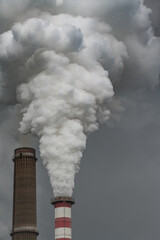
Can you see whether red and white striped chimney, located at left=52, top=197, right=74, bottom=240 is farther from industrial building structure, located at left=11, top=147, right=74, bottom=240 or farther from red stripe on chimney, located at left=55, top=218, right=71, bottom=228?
industrial building structure, located at left=11, top=147, right=74, bottom=240

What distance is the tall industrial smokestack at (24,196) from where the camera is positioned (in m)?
120

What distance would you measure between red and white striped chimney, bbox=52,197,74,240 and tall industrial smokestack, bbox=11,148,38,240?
52.0 m

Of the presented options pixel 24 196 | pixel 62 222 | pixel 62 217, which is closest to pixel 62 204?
pixel 62 217

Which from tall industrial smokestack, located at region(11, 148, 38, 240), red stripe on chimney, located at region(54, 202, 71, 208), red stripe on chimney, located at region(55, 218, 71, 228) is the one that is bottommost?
red stripe on chimney, located at region(55, 218, 71, 228)

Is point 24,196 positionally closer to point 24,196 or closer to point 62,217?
point 24,196

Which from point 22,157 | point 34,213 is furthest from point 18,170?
point 34,213

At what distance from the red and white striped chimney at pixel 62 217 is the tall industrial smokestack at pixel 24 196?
52.0 meters

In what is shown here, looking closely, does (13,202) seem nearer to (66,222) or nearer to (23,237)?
(23,237)

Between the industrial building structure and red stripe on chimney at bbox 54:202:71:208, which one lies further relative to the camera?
the industrial building structure

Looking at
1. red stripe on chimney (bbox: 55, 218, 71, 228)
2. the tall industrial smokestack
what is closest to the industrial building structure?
the tall industrial smokestack

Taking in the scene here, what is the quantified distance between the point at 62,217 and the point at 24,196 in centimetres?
5518

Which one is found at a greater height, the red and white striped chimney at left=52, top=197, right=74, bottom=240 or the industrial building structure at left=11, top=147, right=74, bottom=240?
the industrial building structure at left=11, top=147, right=74, bottom=240

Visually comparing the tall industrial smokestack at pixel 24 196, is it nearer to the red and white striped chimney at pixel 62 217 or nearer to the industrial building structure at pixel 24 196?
the industrial building structure at pixel 24 196

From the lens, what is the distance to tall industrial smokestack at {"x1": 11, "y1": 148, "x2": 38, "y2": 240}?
393ft
